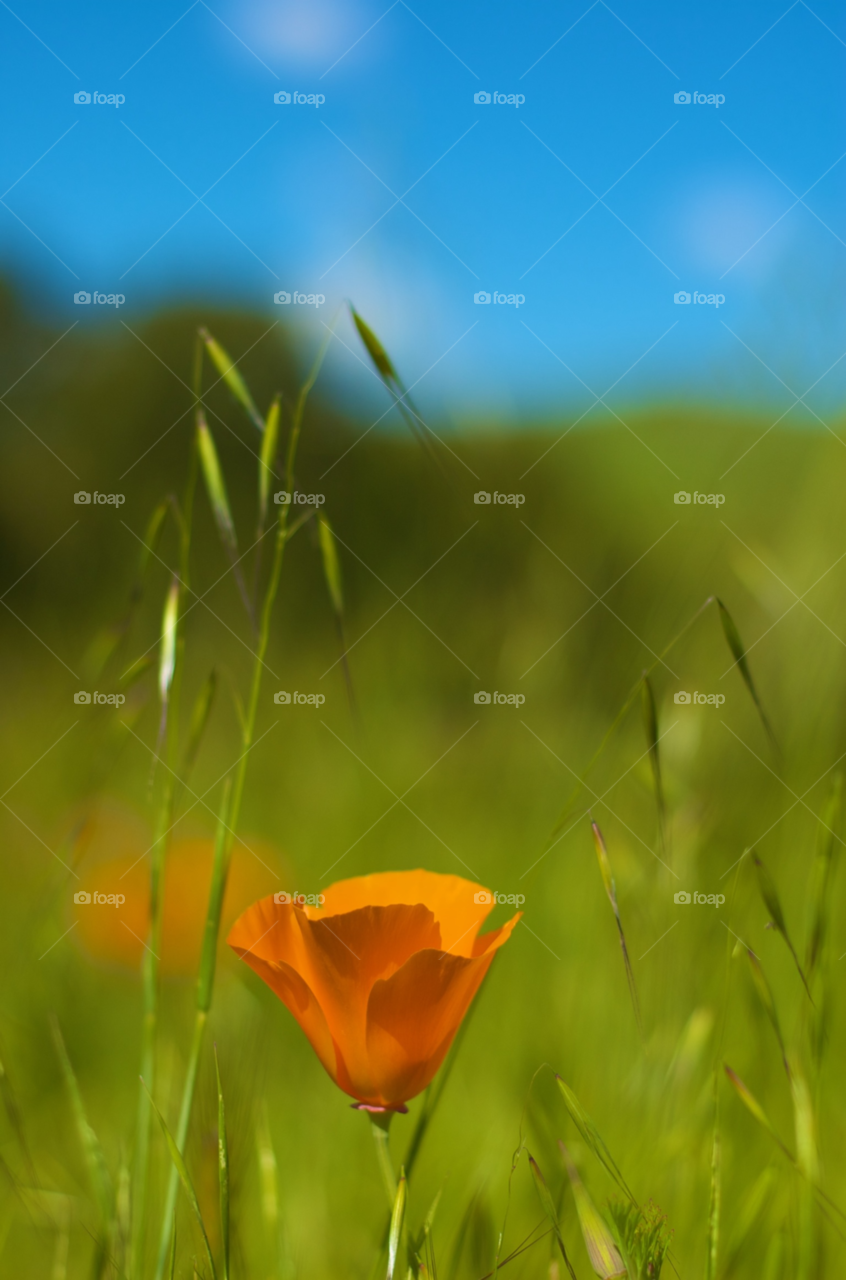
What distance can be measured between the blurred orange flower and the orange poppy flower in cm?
25

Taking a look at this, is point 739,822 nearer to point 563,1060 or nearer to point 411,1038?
point 563,1060

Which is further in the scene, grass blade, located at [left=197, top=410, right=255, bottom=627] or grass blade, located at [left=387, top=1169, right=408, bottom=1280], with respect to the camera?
grass blade, located at [left=197, top=410, right=255, bottom=627]

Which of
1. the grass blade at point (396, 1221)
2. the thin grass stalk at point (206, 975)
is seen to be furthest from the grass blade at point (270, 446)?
the grass blade at point (396, 1221)

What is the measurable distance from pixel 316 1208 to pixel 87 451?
1.97m

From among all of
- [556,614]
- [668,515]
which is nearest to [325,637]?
[556,614]

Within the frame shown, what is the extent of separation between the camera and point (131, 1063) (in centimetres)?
73

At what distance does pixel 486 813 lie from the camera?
1228 millimetres

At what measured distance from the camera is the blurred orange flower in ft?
1.83

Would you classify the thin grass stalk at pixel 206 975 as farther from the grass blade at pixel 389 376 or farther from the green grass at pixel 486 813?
the grass blade at pixel 389 376

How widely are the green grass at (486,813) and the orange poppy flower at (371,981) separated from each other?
43 mm

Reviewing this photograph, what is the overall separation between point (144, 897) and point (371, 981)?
0.32m

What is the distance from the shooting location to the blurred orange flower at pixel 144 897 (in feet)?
1.83

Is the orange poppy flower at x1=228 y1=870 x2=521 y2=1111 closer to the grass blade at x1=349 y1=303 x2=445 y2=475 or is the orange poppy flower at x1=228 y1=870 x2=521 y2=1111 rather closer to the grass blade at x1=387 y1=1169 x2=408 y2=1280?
the grass blade at x1=387 y1=1169 x2=408 y2=1280

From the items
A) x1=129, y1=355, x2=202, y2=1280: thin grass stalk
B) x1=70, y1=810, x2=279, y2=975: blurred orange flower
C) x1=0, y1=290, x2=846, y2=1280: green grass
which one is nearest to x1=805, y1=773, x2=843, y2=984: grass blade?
x1=0, y1=290, x2=846, y2=1280: green grass
